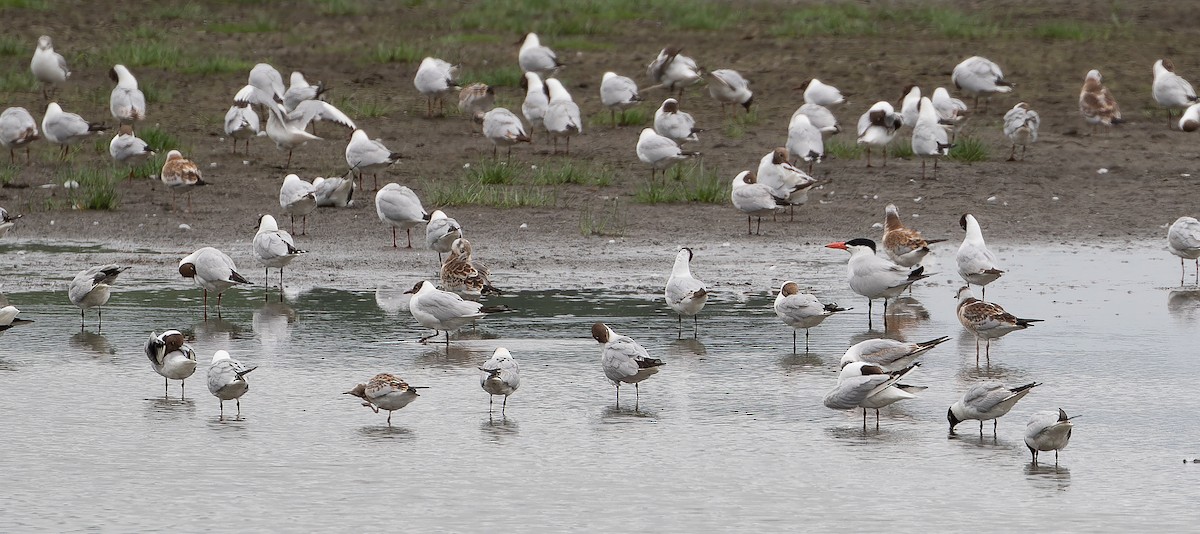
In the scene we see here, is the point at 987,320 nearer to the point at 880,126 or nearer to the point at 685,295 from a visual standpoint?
the point at 685,295

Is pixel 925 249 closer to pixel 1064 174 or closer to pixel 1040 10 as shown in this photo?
pixel 1064 174

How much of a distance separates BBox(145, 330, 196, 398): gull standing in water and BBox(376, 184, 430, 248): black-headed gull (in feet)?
20.4

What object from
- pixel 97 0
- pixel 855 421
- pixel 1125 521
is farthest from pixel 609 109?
pixel 1125 521

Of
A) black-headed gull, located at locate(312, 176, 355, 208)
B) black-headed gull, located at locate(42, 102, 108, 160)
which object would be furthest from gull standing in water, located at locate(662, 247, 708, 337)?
black-headed gull, located at locate(42, 102, 108, 160)

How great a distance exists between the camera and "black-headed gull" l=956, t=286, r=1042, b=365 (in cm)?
1147

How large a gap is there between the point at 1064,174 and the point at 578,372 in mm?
11650

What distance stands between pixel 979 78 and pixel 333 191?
11624 millimetres

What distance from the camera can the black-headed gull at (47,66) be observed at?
1006 inches

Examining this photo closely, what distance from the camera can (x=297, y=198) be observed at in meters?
17.3

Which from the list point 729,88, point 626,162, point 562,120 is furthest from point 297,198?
point 729,88

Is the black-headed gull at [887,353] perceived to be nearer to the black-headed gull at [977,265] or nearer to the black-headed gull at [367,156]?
the black-headed gull at [977,265]

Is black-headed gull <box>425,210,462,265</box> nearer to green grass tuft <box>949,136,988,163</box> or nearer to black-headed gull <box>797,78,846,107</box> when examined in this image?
green grass tuft <box>949,136,988,163</box>

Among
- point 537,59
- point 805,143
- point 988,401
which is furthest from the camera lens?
point 537,59

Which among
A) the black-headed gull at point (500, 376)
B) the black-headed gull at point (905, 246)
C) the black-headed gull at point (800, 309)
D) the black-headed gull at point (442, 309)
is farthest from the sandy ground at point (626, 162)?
the black-headed gull at point (500, 376)
